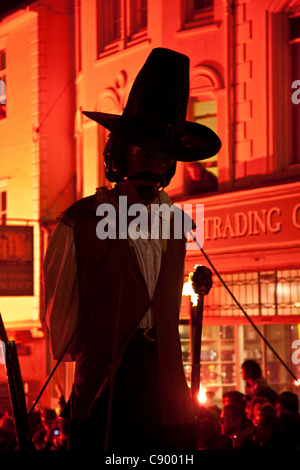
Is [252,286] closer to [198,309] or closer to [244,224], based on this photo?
[244,224]

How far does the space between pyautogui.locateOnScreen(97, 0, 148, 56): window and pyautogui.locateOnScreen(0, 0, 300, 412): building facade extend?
17 mm

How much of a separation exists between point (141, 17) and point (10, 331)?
6.58 meters

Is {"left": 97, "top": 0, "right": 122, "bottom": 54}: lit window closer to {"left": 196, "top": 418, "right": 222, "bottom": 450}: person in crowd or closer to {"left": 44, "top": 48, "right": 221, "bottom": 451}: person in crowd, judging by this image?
{"left": 196, "top": 418, "right": 222, "bottom": 450}: person in crowd

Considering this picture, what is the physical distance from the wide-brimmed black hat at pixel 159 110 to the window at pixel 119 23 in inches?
467

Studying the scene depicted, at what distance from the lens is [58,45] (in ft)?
57.7

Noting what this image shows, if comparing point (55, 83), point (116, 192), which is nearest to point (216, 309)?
point (55, 83)

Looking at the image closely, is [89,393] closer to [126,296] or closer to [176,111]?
[126,296]

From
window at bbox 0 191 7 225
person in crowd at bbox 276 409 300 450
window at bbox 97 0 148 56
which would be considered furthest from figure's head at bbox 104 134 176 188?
window at bbox 0 191 7 225

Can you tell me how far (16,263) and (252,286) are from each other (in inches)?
194

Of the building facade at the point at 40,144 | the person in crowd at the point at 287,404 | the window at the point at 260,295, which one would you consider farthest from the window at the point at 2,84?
the person in crowd at the point at 287,404

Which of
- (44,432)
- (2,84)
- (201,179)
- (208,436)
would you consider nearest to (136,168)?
(208,436)

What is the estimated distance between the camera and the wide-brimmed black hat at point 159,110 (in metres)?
3.28

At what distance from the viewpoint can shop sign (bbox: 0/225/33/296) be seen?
1623 cm

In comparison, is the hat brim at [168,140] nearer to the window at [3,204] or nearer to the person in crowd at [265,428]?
the person in crowd at [265,428]
